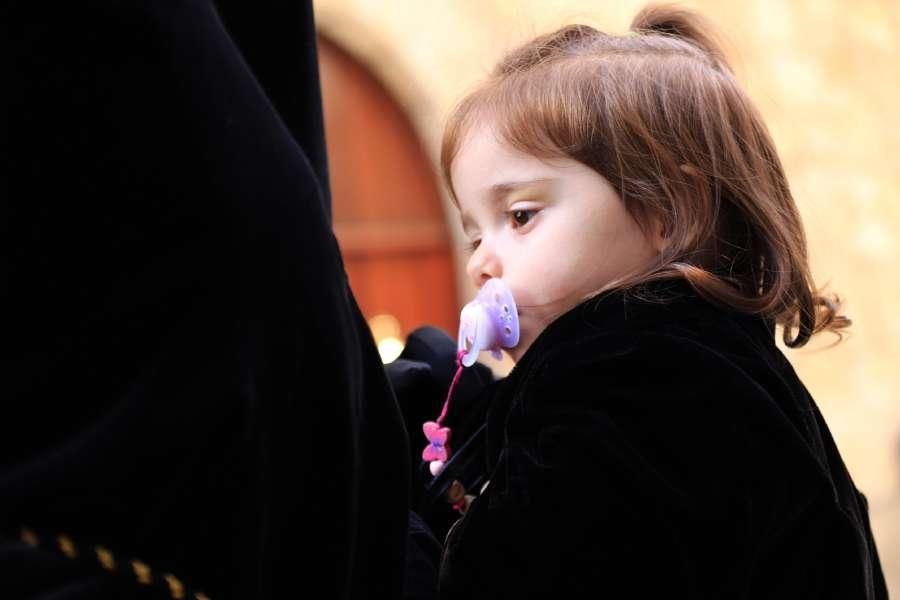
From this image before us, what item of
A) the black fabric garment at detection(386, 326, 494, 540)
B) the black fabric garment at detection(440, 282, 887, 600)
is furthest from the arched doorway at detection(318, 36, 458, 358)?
the black fabric garment at detection(440, 282, 887, 600)

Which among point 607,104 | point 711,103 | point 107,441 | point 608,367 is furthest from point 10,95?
point 711,103

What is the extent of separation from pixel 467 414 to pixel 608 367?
1.11 feet

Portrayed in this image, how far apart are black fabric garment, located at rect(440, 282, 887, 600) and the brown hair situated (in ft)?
0.42

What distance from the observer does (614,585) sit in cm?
103

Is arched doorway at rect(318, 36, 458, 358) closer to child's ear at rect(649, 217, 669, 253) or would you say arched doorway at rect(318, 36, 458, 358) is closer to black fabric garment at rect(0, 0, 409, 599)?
child's ear at rect(649, 217, 669, 253)

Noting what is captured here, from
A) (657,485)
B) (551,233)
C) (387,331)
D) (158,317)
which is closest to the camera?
(158,317)

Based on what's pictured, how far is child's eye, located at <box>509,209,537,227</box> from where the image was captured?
1294 mm

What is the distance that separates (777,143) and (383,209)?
187 cm

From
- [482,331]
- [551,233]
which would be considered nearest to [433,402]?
[482,331]

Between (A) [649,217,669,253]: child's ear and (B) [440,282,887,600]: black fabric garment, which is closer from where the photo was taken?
(B) [440,282,887,600]: black fabric garment

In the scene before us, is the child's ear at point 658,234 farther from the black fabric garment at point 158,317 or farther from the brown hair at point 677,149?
the black fabric garment at point 158,317

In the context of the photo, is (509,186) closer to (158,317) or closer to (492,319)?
(492,319)

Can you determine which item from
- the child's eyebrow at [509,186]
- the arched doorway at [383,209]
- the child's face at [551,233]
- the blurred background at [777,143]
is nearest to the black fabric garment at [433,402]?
the child's face at [551,233]

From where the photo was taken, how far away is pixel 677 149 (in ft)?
4.30
